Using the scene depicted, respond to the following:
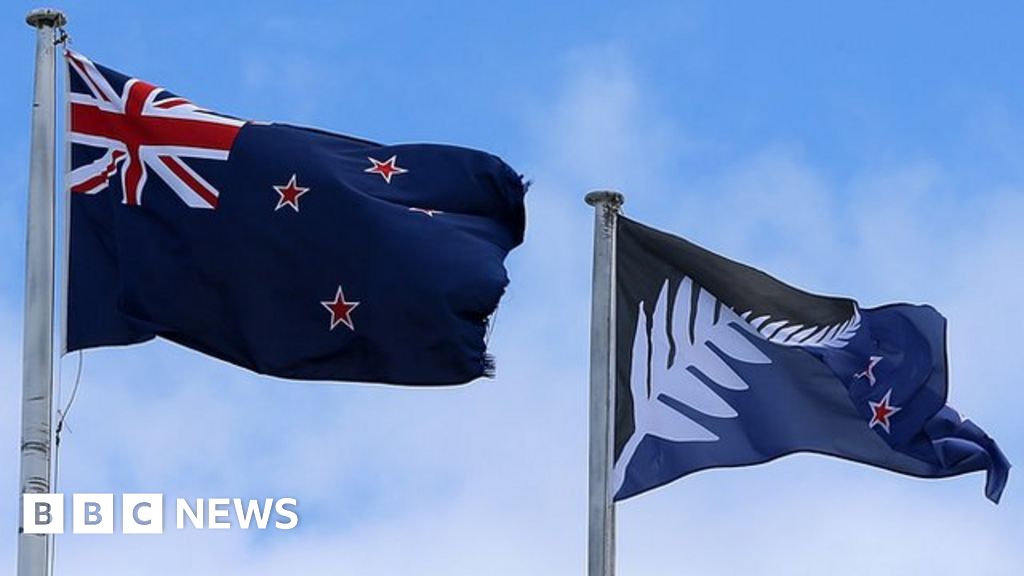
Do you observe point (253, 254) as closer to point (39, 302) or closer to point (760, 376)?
point (39, 302)

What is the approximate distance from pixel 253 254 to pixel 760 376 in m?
4.33

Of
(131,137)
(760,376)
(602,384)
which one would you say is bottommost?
(602,384)

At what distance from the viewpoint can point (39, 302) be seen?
49.1 feet

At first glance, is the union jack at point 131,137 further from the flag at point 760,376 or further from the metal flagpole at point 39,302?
the flag at point 760,376

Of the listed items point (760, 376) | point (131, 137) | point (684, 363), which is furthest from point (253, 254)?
point (760, 376)

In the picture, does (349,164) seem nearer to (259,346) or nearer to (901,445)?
(259,346)

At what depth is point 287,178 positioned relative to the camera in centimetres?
1681

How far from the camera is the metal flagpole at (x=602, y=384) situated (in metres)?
17.0

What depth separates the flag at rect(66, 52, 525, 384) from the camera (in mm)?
15898

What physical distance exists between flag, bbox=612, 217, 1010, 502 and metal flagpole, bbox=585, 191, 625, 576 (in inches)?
12.8

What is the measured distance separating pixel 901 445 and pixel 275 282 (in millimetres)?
5291

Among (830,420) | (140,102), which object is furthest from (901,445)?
(140,102)

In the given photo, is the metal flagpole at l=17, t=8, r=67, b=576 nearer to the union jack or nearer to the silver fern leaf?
the union jack

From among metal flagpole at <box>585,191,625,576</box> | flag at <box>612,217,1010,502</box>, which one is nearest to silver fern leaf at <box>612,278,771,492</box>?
flag at <box>612,217,1010,502</box>
